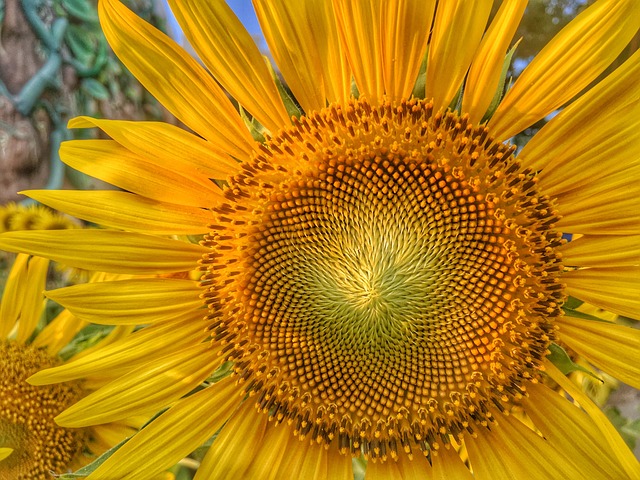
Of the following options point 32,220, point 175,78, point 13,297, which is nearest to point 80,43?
point 32,220

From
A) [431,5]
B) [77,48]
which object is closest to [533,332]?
[431,5]

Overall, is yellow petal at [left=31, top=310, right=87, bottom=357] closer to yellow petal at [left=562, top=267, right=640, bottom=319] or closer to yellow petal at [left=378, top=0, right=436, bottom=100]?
yellow petal at [left=378, top=0, right=436, bottom=100]

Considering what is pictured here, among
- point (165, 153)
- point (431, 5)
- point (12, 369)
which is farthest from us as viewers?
point (12, 369)

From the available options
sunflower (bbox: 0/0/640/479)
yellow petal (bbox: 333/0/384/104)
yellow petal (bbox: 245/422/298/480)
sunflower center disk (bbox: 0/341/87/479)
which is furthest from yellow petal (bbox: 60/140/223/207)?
sunflower center disk (bbox: 0/341/87/479)

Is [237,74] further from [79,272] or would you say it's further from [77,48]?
[77,48]

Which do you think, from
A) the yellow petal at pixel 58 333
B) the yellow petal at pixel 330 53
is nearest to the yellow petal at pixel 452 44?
the yellow petal at pixel 330 53

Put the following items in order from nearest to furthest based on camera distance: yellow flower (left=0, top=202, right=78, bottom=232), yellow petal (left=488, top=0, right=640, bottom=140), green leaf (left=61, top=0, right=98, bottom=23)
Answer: yellow petal (left=488, top=0, right=640, bottom=140)
yellow flower (left=0, top=202, right=78, bottom=232)
green leaf (left=61, top=0, right=98, bottom=23)

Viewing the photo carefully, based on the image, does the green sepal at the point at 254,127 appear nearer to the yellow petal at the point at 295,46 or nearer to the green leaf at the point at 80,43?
the yellow petal at the point at 295,46

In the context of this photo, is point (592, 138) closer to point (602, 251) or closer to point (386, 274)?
point (602, 251)
